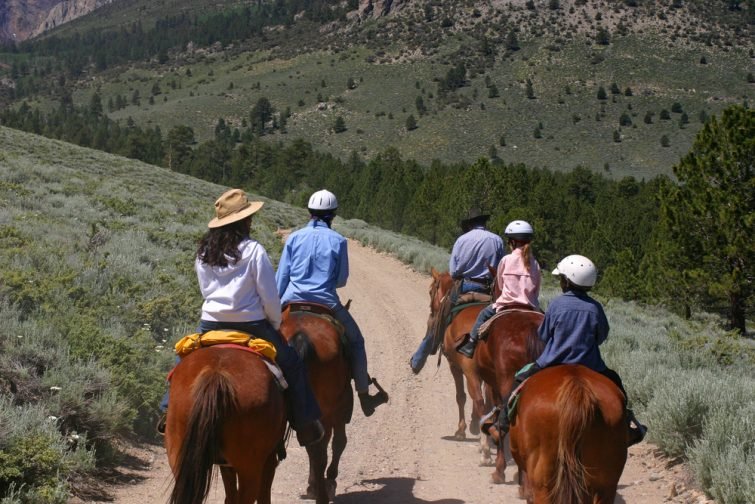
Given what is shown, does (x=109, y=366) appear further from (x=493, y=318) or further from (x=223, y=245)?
(x=493, y=318)

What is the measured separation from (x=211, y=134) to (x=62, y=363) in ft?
422

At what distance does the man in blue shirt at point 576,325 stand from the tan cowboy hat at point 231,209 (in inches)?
92.8

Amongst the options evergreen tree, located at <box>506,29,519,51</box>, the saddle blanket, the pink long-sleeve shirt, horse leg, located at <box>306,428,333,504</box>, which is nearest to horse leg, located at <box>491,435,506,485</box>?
the saddle blanket

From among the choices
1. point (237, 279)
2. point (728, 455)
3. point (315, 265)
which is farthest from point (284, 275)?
point (728, 455)

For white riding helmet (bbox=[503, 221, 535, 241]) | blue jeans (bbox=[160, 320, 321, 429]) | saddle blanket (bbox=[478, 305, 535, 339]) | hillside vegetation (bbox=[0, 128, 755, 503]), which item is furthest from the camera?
white riding helmet (bbox=[503, 221, 535, 241])

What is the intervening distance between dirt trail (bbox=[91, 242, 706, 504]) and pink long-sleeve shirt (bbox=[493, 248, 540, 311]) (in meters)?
1.75

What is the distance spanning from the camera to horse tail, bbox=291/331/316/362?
19.4ft

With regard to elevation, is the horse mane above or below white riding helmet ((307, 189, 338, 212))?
below

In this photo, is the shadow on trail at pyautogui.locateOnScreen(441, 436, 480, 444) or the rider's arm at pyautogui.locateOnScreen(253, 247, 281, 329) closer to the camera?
the rider's arm at pyautogui.locateOnScreen(253, 247, 281, 329)

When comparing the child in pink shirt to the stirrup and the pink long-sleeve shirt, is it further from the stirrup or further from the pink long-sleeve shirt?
the stirrup

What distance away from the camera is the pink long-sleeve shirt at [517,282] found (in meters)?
7.65

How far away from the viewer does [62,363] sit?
25.0 feet

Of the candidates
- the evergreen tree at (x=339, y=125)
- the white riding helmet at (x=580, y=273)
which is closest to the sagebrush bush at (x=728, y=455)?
the white riding helmet at (x=580, y=273)

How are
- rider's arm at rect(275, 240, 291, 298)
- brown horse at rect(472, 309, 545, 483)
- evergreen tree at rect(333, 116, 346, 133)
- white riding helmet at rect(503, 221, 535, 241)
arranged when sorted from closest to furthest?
rider's arm at rect(275, 240, 291, 298) → brown horse at rect(472, 309, 545, 483) → white riding helmet at rect(503, 221, 535, 241) → evergreen tree at rect(333, 116, 346, 133)
